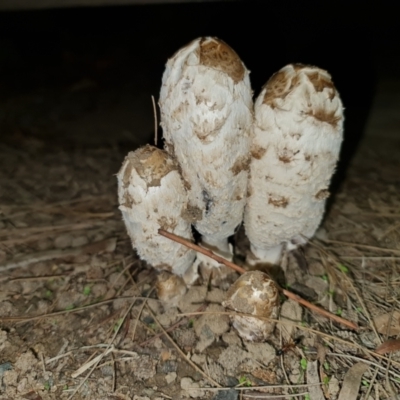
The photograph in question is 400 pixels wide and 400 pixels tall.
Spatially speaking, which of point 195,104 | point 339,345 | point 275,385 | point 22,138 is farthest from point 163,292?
point 22,138

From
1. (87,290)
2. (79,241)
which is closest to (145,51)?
(79,241)

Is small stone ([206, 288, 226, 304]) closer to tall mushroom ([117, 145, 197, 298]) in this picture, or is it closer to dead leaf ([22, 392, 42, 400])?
tall mushroom ([117, 145, 197, 298])

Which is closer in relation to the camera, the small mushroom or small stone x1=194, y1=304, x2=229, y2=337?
small stone x1=194, y1=304, x2=229, y2=337

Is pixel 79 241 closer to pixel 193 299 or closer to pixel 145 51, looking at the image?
pixel 193 299

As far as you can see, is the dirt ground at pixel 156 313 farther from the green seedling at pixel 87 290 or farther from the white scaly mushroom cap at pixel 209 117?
the white scaly mushroom cap at pixel 209 117

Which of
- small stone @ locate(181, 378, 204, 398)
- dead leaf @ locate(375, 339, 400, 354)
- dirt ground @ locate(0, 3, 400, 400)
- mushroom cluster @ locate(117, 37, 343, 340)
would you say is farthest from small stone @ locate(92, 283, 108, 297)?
dead leaf @ locate(375, 339, 400, 354)

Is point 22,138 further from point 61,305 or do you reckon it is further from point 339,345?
point 339,345
